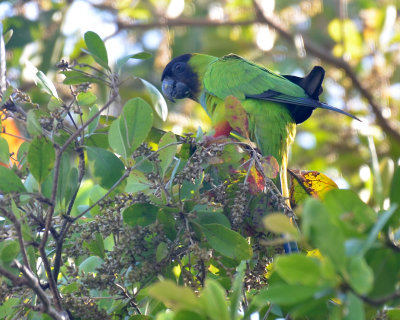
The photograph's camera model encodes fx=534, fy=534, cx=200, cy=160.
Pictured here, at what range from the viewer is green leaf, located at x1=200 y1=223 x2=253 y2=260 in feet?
4.84

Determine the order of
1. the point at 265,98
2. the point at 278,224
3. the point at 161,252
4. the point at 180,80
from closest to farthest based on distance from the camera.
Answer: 1. the point at 278,224
2. the point at 161,252
3. the point at 265,98
4. the point at 180,80

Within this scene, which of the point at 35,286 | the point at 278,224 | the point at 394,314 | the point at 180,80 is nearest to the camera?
the point at 278,224

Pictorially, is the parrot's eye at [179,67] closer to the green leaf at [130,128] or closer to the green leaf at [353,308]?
the green leaf at [130,128]

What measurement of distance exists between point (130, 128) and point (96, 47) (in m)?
0.30

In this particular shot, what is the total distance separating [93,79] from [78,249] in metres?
0.54

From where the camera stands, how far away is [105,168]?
142 cm

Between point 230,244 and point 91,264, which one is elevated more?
point 230,244

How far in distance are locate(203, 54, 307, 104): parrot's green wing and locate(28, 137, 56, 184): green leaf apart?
65.1 inches

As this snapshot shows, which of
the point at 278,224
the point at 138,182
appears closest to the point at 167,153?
the point at 138,182

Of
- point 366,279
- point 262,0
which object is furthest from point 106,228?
point 262,0

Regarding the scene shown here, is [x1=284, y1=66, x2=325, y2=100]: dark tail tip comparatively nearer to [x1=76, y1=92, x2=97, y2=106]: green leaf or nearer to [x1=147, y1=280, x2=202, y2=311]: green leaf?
[x1=76, y1=92, x2=97, y2=106]: green leaf

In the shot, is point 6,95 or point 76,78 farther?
point 76,78

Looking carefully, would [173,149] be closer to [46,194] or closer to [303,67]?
[46,194]

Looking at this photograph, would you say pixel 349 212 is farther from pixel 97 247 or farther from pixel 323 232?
pixel 97 247
